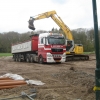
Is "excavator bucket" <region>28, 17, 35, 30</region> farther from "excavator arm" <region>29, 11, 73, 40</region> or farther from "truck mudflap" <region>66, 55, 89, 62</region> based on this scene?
"truck mudflap" <region>66, 55, 89, 62</region>

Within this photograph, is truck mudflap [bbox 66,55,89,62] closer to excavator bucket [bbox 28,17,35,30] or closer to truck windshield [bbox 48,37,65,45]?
truck windshield [bbox 48,37,65,45]

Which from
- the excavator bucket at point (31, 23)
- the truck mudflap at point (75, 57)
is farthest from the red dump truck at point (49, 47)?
the truck mudflap at point (75, 57)

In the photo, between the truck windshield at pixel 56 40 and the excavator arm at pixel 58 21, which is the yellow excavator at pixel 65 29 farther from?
the truck windshield at pixel 56 40

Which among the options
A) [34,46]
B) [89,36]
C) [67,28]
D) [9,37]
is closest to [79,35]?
[89,36]

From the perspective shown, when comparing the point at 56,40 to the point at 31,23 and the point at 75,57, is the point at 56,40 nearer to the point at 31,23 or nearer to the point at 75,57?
the point at 75,57

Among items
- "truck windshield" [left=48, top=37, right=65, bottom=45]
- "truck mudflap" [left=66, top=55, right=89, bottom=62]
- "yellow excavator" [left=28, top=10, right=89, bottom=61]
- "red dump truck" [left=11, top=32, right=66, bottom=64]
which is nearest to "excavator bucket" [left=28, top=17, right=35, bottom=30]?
A: "yellow excavator" [left=28, top=10, right=89, bottom=61]

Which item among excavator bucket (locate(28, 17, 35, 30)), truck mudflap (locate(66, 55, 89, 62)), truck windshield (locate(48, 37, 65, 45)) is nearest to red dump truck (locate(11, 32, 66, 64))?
truck windshield (locate(48, 37, 65, 45))

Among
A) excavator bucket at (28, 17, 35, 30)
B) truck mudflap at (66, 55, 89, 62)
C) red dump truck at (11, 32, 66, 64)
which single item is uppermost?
excavator bucket at (28, 17, 35, 30)

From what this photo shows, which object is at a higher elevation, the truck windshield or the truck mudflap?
the truck windshield

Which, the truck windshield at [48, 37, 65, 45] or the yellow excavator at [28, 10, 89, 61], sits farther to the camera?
the yellow excavator at [28, 10, 89, 61]

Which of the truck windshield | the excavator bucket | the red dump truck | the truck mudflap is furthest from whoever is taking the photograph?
the excavator bucket

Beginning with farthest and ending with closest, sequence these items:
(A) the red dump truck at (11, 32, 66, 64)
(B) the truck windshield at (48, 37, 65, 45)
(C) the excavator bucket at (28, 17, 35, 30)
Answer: (C) the excavator bucket at (28, 17, 35, 30) → (B) the truck windshield at (48, 37, 65, 45) → (A) the red dump truck at (11, 32, 66, 64)

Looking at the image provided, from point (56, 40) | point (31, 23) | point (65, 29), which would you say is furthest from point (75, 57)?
point (31, 23)

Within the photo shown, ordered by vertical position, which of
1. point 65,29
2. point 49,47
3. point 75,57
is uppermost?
point 65,29
